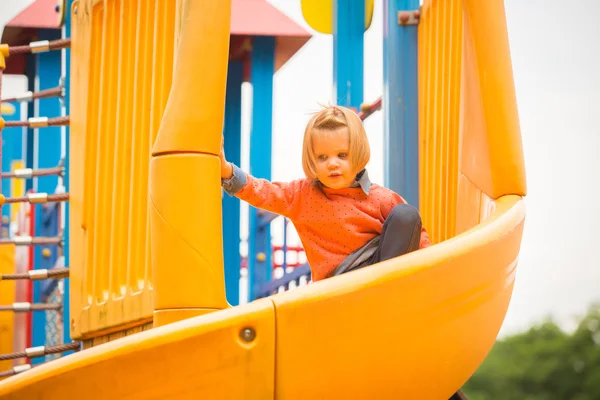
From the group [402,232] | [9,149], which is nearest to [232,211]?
[402,232]

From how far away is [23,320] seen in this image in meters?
4.61

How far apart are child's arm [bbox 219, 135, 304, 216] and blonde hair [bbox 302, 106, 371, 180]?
0.33 feet

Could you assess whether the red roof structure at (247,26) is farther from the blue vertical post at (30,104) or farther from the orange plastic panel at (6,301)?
the orange plastic panel at (6,301)

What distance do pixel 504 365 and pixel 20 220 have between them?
15.2 ft

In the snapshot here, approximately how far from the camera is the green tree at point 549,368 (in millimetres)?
7629

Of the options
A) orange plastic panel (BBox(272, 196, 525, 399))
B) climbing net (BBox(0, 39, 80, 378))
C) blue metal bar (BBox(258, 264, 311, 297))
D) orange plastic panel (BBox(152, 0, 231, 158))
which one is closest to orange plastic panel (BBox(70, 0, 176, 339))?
climbing net (BBox(0, 39, 80, 378))

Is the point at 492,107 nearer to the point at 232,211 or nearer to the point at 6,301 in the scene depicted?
the point at 232,211

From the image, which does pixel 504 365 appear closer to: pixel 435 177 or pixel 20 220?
pixel 20 220

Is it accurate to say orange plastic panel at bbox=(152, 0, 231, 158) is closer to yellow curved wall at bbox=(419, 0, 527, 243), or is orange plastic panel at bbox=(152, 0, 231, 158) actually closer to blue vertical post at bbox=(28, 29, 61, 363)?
yellow curved wall at bbox=(419, 0, 527, 243)

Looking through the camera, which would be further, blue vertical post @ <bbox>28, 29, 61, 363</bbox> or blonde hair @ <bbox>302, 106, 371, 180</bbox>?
blue vertical post @ <bbox>28, 29, 61, 363</bbox>

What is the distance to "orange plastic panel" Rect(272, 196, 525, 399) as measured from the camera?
122cm

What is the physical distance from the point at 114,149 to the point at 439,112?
89cm

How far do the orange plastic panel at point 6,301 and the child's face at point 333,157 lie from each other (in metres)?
3.02

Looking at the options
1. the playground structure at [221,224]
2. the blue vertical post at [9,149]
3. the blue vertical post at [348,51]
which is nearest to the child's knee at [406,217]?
the playground structure at [221,224]
